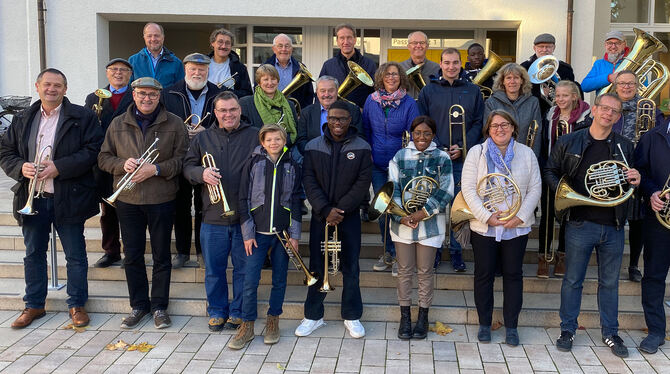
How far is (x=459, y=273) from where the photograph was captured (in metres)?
5.85

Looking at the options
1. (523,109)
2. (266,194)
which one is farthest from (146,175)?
(523,109)

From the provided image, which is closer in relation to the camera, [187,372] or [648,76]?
[187,372]

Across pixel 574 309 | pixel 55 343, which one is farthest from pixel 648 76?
pixel 55 343

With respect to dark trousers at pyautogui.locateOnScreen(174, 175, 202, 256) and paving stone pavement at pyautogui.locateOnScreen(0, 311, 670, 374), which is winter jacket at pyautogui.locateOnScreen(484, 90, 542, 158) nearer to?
paving stone pavement at pyautogui.locateOnScreen(0, 311, 670, 374)

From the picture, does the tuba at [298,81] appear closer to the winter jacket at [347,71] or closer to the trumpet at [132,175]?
the winter jacket at [347,71]

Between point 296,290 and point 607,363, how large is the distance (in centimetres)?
281

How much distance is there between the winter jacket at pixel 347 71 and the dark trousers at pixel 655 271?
3039 mm

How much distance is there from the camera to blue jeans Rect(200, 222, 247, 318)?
499 centimetres

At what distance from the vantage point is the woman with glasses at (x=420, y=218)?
4906mm

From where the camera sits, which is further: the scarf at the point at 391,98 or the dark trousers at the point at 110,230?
the dark trousers at the point at 110,230

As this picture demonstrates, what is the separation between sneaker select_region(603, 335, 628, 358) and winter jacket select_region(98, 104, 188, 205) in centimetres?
389

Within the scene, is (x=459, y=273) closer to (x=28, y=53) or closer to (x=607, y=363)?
(x=607, y=363)

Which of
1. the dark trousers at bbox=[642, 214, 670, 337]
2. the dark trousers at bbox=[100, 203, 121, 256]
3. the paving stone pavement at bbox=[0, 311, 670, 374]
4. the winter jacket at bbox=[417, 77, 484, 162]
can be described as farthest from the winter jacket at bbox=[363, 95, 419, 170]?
the dark trousers at bbox=[100, 203, 121, 256]

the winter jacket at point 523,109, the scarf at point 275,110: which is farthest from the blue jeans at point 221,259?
the winter jacket at point 523,109
